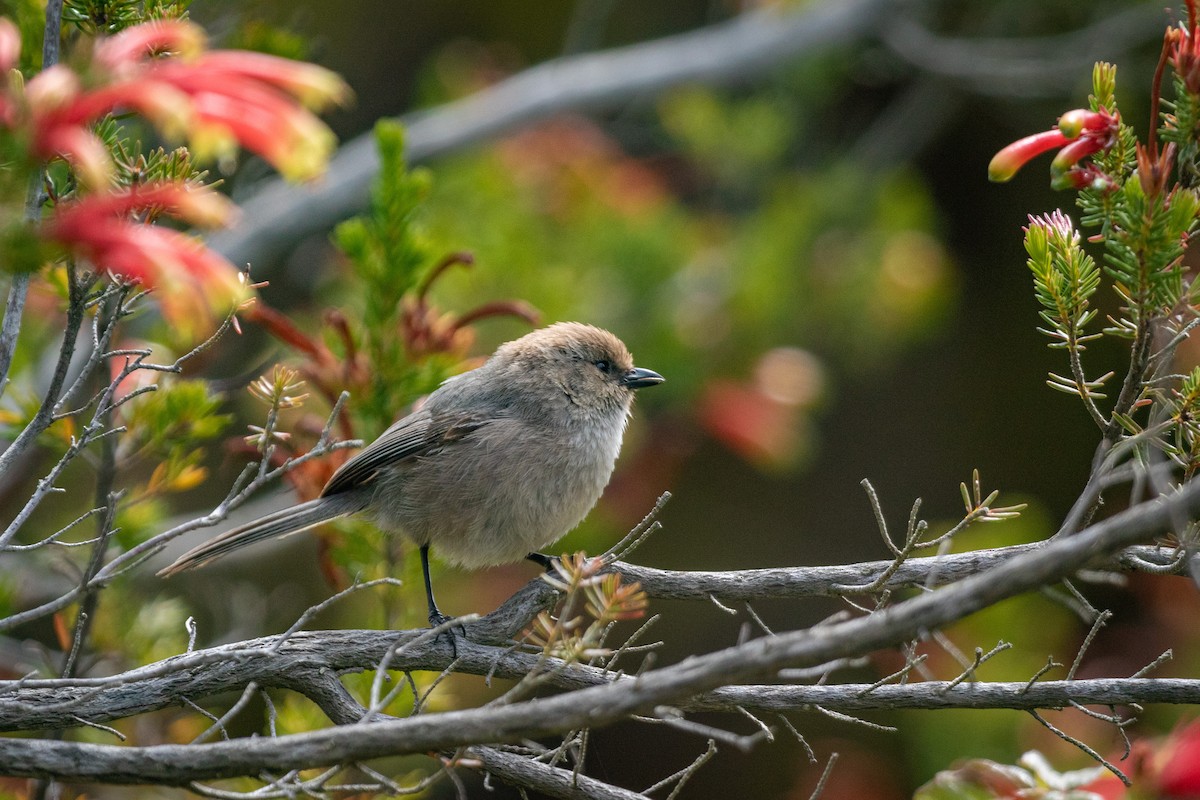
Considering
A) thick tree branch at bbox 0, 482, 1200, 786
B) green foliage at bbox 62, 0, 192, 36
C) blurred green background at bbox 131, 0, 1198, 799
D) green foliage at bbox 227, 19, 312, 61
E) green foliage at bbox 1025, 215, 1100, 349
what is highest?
green foliage at bbox 62, 0, 192, 36

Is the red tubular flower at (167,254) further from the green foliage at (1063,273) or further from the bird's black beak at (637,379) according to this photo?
the bird's black beak at (637,379)

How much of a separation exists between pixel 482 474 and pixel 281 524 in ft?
2.15

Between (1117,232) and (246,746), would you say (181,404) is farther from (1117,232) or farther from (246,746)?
(1117,232)

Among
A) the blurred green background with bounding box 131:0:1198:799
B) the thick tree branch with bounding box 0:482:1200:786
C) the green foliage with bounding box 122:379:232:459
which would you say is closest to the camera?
the thick tree branch with bounding box 0:482:1200:786

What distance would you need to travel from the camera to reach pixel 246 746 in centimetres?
185

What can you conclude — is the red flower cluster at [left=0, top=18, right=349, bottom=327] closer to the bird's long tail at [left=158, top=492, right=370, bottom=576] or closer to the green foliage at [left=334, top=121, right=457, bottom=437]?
the green foliage at [left=334, top=121, right=457, bottom=437]

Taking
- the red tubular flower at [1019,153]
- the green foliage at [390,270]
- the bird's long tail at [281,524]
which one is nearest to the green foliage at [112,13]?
the green foliage at [390,270]

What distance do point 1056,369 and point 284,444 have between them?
504 cm

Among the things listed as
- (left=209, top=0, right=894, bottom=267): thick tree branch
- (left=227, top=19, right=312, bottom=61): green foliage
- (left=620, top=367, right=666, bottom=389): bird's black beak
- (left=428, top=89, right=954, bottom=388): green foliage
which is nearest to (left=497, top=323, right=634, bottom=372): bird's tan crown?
(left=620, top=367, right=666, bottom=389): bird's black beak

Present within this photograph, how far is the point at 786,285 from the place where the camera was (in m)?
5.58

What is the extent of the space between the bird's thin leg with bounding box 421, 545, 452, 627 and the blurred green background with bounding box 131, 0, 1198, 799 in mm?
240

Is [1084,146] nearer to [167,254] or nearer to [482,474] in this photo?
Answer: [167,254]

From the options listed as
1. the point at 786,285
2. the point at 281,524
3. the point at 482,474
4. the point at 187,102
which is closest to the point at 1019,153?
the point at 187,102

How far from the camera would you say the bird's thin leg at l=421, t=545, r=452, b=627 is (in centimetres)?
335
